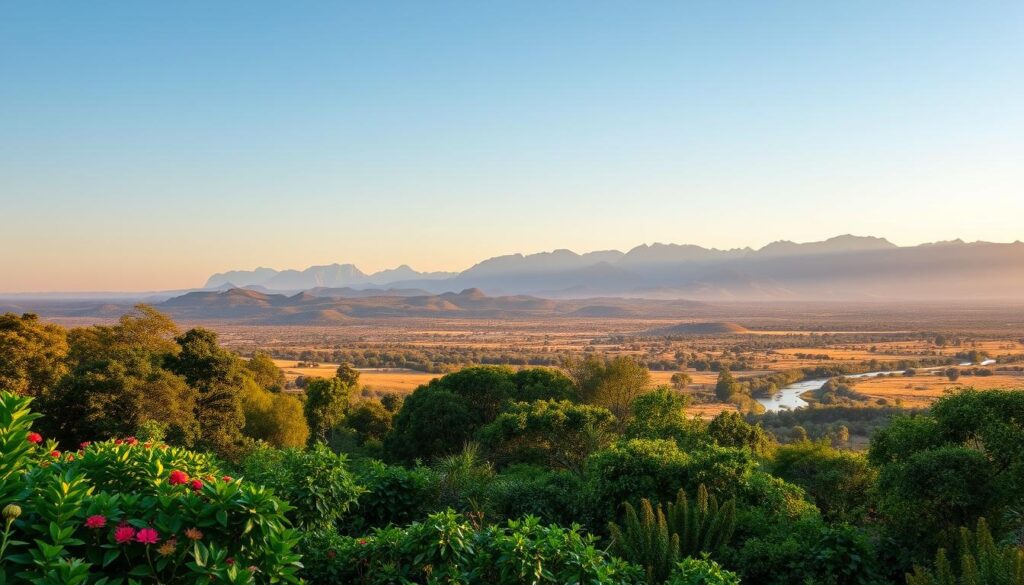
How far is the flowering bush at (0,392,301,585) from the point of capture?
3.69m

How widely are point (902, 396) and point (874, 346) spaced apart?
45930mm

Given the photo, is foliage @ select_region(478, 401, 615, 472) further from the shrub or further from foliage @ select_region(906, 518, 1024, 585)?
foliage @ select_region(906, 518, 1024, 585)

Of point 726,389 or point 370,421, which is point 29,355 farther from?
point 726,389

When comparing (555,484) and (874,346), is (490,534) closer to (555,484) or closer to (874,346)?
(555,484)

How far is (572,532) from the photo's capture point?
552 cm

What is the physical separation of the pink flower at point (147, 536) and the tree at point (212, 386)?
19714 millimetres

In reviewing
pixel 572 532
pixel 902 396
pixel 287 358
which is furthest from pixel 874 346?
pixel 572 532

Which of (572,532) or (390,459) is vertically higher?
(572,532)

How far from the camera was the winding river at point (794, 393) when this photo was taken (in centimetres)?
4575

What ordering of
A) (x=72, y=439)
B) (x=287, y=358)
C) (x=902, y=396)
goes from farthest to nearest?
(x=287, y=358) < (x=902, y=396) < (x=72, y=439)

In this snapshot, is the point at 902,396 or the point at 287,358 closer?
the point at 902,396

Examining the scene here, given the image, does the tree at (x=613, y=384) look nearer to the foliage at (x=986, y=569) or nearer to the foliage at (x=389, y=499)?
the foliage at (x=389, y=499)

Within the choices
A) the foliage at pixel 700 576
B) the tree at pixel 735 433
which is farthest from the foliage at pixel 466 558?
the tree at pixel 735 433

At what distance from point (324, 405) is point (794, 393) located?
128 ft
